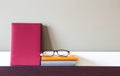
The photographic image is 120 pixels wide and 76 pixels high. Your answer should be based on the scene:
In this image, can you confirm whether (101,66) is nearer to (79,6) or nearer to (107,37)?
(107,37)

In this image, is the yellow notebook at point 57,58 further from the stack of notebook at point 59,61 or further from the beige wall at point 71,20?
the beige wall at point 71,20

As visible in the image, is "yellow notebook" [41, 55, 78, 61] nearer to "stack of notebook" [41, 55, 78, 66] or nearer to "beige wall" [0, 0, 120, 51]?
"stack of notebook" [41, 55, 78, 66]

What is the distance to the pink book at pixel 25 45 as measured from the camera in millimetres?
1119

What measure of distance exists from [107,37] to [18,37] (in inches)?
21.5

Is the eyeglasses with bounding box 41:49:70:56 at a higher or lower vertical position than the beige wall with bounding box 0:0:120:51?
lower

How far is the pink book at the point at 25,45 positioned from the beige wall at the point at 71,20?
79 millimetres

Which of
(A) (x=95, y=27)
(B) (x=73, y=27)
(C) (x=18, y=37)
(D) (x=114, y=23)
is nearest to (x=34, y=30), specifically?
(C) (x=18, y=37)

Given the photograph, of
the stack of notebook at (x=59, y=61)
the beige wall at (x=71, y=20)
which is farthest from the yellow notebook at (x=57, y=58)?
the beige wall at (x=71, y=20)

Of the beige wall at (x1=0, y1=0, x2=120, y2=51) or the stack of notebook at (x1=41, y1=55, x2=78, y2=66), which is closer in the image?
the stack of notebook at (x1=41, y1=55, x2=78, y2=66)

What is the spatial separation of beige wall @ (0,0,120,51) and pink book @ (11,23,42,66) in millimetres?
79

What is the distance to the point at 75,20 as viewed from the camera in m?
1.21

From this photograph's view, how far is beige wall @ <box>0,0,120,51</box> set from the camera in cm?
121

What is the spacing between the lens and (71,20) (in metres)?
1.21

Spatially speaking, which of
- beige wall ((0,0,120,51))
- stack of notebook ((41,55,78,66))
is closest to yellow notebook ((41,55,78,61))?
stack of notebook ((41,55,78,66))
